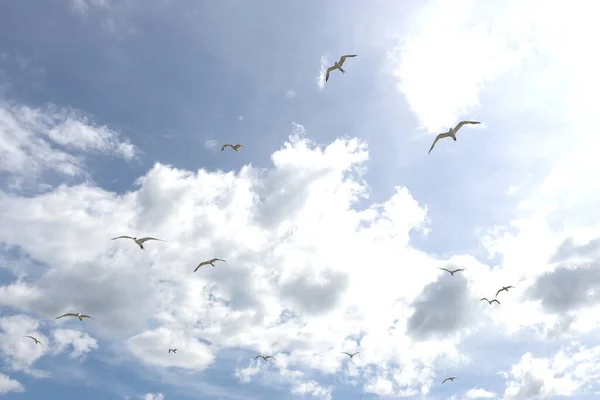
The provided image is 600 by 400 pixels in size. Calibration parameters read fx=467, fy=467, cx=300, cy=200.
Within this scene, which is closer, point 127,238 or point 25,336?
point 127,238

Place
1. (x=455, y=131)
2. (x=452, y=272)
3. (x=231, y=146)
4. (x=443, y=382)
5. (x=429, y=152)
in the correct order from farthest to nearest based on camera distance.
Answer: (x=443, y=382) < (x=452, y=272) < (x=231, y=146) < (x=455, y=131) < (x=429, y=152)

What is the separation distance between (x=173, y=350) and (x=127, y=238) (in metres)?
85.4

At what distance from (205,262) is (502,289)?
74.9m

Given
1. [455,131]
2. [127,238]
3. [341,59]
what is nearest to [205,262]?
[127,238]

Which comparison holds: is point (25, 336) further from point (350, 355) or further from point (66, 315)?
point (350, 355)

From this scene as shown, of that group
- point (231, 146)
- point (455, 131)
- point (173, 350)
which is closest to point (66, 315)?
point (231, 146)

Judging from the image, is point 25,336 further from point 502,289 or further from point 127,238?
point 502,289

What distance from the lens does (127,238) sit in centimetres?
8250

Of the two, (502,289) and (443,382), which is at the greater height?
(502,289)

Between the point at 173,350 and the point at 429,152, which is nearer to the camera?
the point at 429,152

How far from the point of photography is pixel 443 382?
14712cm

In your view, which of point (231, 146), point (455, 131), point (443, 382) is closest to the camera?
point (455, 131)

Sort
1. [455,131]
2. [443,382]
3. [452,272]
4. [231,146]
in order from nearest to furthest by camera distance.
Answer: [455,131], [231,146], [452,272], [443,382]

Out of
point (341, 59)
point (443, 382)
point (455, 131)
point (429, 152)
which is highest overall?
point (341, 59)
